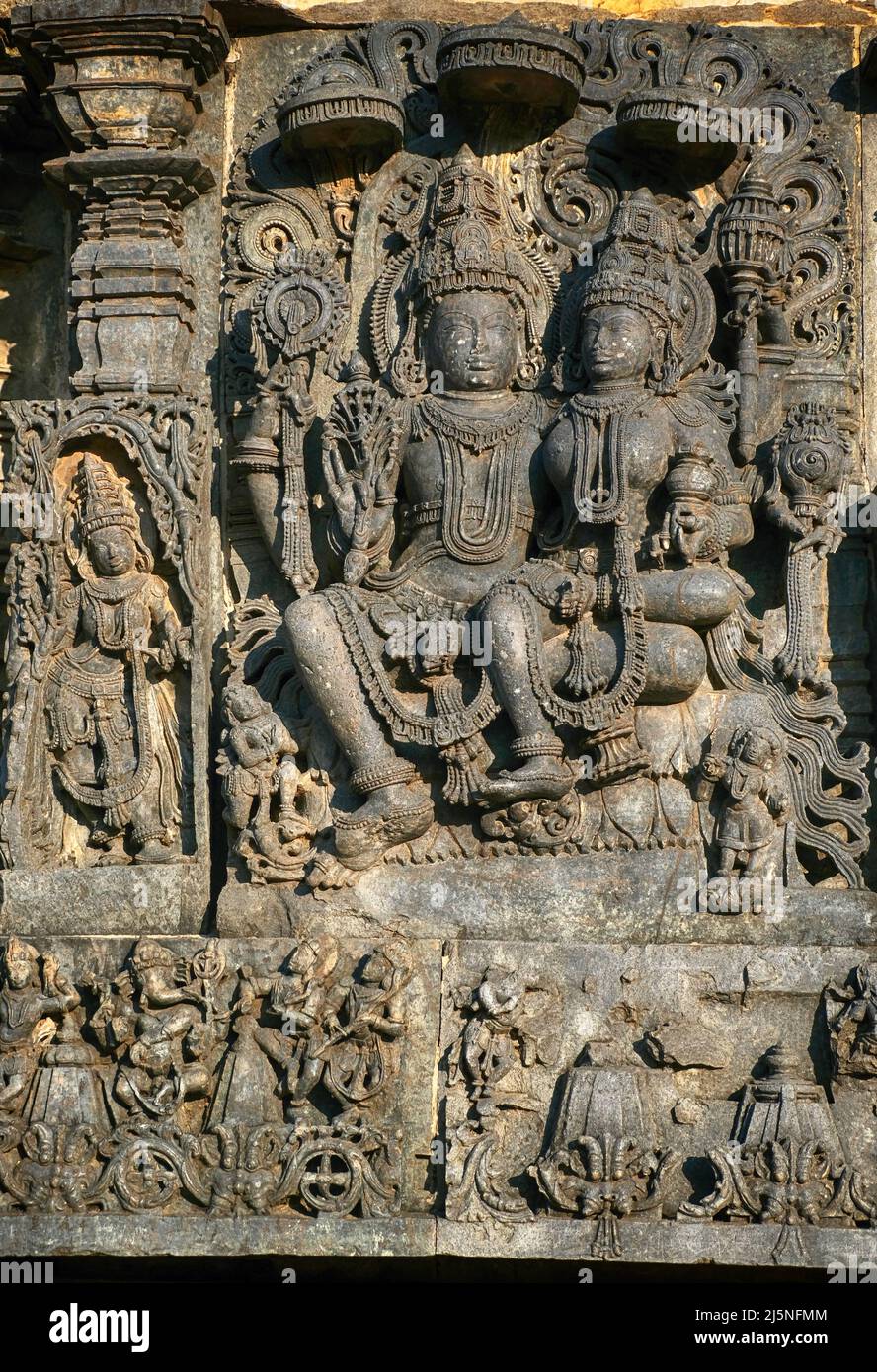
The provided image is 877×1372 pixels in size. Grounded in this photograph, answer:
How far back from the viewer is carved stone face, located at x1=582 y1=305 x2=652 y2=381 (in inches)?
403

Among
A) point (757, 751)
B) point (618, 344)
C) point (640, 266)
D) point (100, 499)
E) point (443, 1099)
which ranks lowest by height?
point (443, 1099)

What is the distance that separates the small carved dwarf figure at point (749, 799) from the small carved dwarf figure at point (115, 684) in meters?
2.21

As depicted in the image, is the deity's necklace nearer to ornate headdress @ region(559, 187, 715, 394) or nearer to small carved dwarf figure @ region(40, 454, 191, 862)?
ornate headdress @ region(559, 187, 715, 394)

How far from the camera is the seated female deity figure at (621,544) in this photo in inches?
392

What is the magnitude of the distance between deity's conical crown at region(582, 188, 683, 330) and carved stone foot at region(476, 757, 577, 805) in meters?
1.90

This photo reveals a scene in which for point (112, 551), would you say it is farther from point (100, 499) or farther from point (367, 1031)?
point (367, 1031)

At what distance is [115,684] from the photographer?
34.2ft

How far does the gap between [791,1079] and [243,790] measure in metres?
2.42

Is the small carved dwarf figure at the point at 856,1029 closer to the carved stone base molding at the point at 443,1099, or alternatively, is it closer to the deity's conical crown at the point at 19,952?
the carved stone base molding at the point at 443,1099

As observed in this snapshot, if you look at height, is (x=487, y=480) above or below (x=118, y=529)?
above

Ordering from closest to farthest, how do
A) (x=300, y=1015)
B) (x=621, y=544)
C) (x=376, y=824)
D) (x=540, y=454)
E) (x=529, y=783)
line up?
(x=300, y=1015)
(x=529, y=783)
(x=376, y=824)
(x=621, y=544)
(x=540, y=454)

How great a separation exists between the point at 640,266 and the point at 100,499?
2.41 metres

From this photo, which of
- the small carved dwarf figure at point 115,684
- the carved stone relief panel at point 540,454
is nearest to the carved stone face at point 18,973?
the small carved dwarf figure at point 115,684

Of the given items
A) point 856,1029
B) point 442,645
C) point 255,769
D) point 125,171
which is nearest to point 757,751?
point 856,1029
